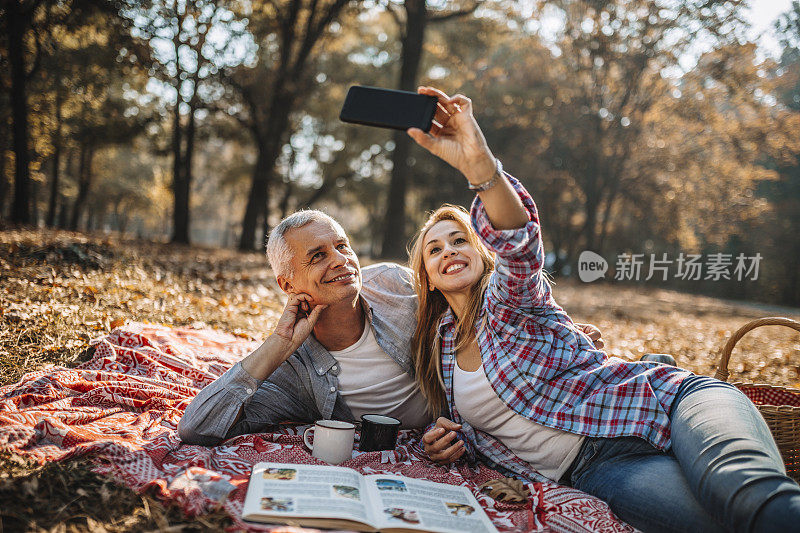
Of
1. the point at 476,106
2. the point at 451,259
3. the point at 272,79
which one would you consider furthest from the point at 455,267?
the point at 476,106

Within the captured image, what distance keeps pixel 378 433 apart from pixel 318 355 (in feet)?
2.06

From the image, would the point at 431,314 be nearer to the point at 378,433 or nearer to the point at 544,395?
the point at 378,433

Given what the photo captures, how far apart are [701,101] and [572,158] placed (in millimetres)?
5076

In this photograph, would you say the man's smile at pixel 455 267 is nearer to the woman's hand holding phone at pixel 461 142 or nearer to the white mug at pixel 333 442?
the woman's hand holding phone at pixel 461 142

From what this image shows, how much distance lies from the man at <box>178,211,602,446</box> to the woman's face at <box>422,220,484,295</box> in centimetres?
45

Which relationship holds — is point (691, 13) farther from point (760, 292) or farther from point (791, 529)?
point (791, 529)

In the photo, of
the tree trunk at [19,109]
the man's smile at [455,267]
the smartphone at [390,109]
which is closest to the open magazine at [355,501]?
the man's smile at [455,267]

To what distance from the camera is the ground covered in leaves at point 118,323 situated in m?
2.29

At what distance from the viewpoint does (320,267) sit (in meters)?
3.27

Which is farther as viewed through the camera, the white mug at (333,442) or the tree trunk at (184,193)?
the tree trunk at (184,193)

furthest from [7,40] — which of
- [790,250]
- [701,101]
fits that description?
[790,250]

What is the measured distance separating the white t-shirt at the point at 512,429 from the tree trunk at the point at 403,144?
12854mm

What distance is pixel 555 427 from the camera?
2838 mm

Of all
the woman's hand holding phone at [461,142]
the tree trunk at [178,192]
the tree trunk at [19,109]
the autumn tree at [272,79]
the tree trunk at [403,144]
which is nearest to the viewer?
the woman's hand holding phone at [461,142]
